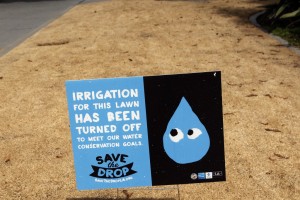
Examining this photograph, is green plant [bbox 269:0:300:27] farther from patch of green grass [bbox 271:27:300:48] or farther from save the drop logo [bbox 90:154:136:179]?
save the drop logo [bbox 90:154:136:179]

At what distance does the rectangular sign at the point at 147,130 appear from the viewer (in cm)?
316

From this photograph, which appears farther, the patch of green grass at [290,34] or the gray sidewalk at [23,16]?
the gray sidewalk at [23,16]

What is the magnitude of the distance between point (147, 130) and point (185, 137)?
1.02 ft

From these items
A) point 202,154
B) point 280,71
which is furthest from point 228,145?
point 280,71

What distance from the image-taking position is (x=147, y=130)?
3.26m

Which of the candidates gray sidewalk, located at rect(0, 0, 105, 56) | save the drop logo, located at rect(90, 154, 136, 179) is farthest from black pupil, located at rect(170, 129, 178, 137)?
gray sidewalk, located at rect(0, 0, 105, 56)

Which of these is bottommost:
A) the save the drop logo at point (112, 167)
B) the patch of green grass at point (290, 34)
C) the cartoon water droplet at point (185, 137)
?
the save the drop logo at point (112, 167)

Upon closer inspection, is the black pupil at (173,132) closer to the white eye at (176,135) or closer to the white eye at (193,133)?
the white eye at (176,135)

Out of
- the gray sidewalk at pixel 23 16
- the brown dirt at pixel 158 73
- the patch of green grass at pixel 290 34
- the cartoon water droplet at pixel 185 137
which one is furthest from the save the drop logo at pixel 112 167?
the gray sidewalk at pixel 23 16

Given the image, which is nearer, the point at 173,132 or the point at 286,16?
the point at 173,132

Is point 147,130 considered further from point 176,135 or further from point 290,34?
point 290,34

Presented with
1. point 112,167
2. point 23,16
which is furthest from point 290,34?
point 23,16

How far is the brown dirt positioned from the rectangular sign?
2.54 ft

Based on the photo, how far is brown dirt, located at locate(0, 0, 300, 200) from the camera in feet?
13.9
